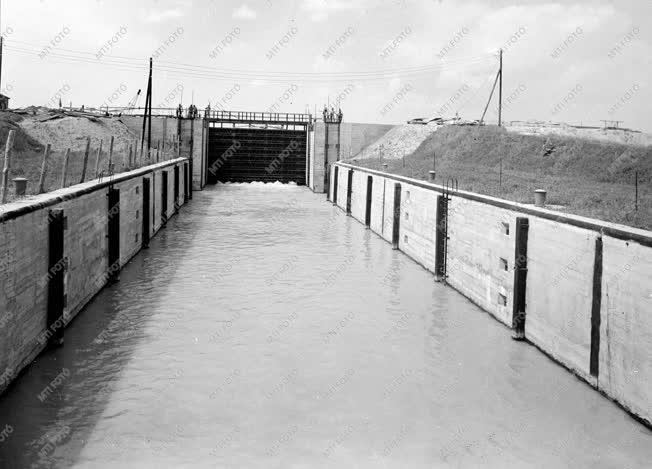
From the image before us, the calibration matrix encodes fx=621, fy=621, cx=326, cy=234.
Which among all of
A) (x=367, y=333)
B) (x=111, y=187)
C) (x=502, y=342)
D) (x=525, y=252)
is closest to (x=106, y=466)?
(x=367, y=333)

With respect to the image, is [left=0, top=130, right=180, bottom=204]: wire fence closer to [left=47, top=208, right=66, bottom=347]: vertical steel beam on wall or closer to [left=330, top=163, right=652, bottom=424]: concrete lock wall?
[left=47, top=208, right=66, bottom=347]: vertical steel beam on wall

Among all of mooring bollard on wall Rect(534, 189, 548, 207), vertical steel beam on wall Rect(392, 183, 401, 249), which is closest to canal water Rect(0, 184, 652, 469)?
mooring bollard on wall Rect(534, 189, 548, 207)

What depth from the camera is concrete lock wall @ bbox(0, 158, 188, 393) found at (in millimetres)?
8125

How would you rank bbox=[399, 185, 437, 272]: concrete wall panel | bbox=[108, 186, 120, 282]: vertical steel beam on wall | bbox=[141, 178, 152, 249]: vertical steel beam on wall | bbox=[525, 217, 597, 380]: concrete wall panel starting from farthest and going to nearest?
bbox=[141, 178, 152, 249]: vertical steel beam on wall
bbox=[399, 185, 437, 272]: concrete wall panel
bbox=[108, 186, 120, 282]: vertical steel beam on wall
bbox=[525, 217, 597, 380]: concrete wall panel

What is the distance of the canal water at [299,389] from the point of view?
692cm

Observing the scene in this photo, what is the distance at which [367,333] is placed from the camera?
11547mm

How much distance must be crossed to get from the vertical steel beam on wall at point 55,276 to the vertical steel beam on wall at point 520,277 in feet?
25.9

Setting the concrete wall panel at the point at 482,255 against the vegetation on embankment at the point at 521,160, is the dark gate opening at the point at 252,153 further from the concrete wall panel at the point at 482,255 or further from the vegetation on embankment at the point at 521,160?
the concrete wall panel at the point at 482,255

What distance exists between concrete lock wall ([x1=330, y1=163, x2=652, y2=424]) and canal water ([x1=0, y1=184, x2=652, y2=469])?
0.38 metres

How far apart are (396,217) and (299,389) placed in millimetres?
13267

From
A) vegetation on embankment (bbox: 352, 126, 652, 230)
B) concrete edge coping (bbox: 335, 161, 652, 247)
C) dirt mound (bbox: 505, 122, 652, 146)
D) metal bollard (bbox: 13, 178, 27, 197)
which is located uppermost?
dirt mound (bbox: 505, 122, 652, 146)

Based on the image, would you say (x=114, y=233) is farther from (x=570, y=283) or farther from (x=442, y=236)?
(x=570, y=283)

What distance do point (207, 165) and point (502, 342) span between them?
37.9 metres

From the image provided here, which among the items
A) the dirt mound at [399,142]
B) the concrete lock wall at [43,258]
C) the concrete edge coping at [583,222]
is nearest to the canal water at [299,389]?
the concrete lock wall at [43,258]
